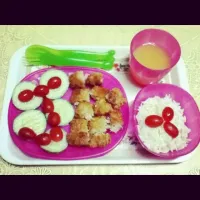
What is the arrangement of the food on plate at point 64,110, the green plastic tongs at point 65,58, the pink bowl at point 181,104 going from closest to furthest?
1. the pink bowl at point 181,104
2. the food on plate at point 64,110
3. the green plastic tongs at point 65,58

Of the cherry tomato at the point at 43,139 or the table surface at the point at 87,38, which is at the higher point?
the table surface at the point at 87,38

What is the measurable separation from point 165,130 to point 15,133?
2.66 ft

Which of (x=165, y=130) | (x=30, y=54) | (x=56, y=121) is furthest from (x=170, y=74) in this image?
(x=30, y=54)

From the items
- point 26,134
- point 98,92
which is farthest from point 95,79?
point 26,134

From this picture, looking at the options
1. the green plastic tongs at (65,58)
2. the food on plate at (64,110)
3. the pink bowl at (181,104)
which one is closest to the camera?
the pink bowl at (181,104)

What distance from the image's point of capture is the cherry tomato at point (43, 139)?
1521 millimetres

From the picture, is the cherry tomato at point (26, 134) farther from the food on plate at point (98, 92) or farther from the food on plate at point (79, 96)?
the food on plate at point (98, 92)

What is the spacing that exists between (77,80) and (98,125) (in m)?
0.30

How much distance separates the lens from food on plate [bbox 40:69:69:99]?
170 centimetres

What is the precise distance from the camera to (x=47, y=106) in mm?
1630

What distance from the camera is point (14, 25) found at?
2.04 meters

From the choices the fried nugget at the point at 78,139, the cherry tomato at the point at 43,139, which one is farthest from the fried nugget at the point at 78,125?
the cherry tomato at the point at 43,139

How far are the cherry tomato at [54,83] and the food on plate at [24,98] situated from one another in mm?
99

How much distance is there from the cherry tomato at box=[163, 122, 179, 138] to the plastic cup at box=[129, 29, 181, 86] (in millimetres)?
308
